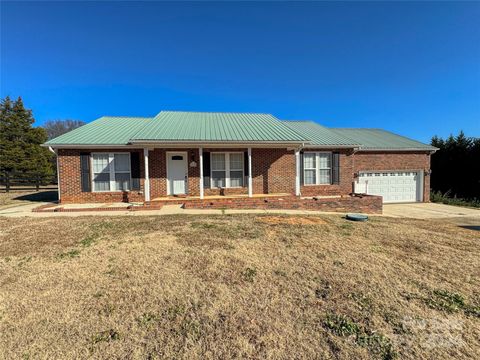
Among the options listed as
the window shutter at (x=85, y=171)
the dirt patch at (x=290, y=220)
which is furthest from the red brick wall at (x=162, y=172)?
the dirt patch at (x=290, y=220)

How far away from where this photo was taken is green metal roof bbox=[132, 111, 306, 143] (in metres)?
10.7

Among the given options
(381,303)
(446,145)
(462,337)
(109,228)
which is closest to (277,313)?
(381,303)

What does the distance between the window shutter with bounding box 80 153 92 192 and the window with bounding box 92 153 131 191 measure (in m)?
0.24

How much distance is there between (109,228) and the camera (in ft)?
22.2

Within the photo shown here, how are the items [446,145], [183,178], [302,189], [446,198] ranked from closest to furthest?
[183,178] < [302,189] < [446,198] < [446,145]

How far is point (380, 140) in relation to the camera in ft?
53.7

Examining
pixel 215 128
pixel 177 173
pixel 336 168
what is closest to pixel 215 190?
pixel 177 173

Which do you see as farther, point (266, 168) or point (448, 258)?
point (266, 168)

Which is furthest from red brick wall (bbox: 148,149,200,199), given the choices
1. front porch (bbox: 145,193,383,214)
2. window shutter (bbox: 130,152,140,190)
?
front porch (bbox: 145,193,383,214)

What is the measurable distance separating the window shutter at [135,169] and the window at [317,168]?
855cm

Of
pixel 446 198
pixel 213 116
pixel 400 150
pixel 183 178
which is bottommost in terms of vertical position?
pixel 446 198

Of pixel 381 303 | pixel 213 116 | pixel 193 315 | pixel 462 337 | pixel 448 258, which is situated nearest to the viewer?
pixel 462 337

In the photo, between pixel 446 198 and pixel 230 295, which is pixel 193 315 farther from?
pixel 446 198

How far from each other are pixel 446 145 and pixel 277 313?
2349 centimetres
